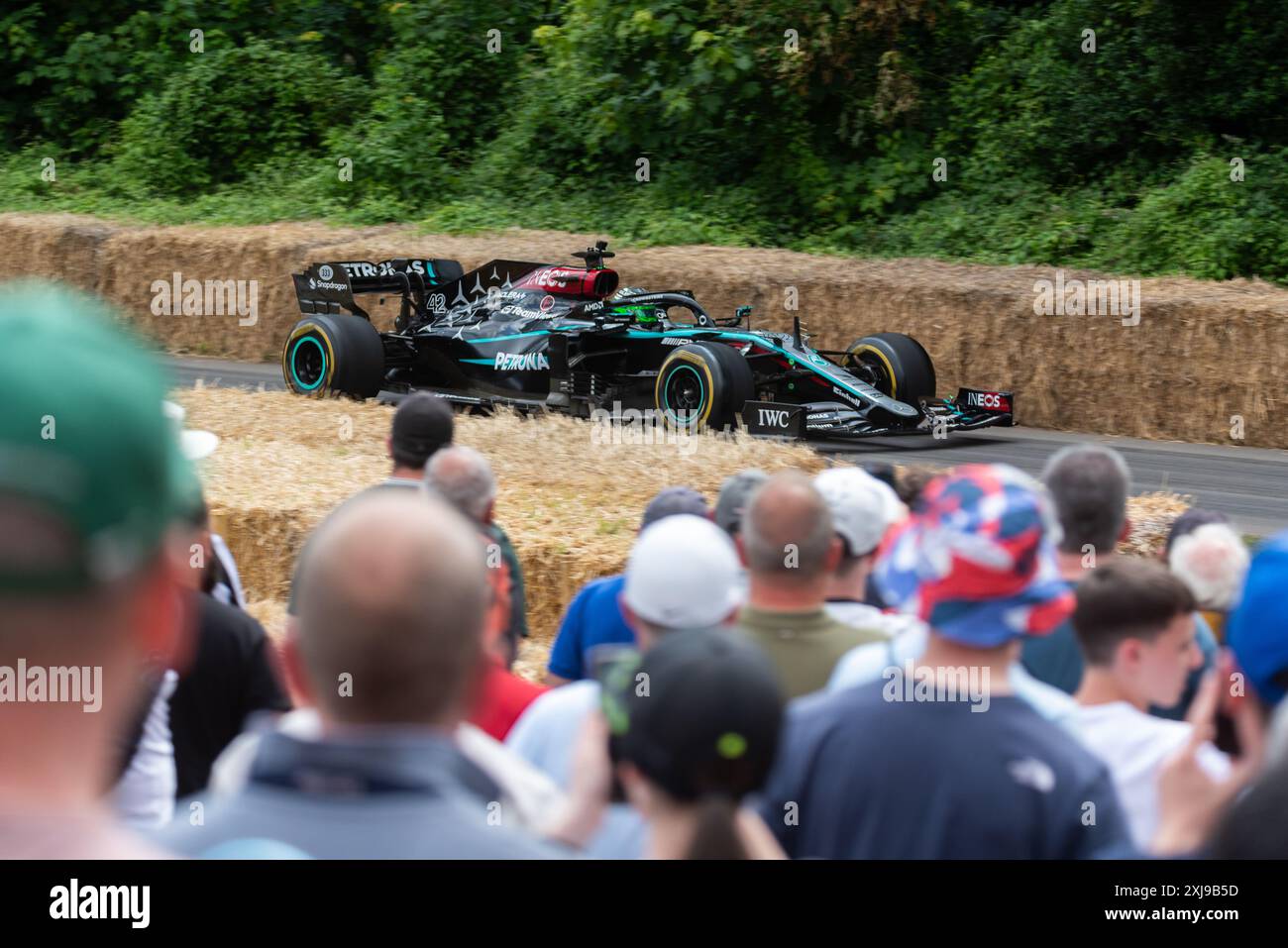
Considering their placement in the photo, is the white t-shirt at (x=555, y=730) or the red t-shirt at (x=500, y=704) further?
the red t-shirt at (x=500, y=704)

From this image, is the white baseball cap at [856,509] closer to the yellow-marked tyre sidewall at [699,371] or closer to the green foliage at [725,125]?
the yellow-marked tyre sidewall at [699,371]

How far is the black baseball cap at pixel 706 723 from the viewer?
2248mm

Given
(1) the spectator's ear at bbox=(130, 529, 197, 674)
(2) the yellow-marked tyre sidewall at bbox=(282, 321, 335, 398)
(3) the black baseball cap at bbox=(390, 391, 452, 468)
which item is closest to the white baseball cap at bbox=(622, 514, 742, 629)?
(1) the spectator's ear at bbox=(130, 529, 197, 674)

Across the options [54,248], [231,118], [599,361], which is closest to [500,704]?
[599,361]

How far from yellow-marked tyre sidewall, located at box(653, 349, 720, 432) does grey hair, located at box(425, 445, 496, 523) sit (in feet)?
24.4

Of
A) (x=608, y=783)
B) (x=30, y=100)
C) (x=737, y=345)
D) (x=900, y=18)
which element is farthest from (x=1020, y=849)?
(x=30, y=100)

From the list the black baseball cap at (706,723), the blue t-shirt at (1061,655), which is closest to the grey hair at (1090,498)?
the blue t-shirt at (1061,655)

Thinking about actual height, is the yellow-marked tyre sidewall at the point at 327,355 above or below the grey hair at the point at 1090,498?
above

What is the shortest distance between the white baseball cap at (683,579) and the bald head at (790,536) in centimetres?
30

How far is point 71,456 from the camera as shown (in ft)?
4.72

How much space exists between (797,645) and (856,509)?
2.55 feet

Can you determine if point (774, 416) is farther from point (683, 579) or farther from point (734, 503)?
point (683, 579)

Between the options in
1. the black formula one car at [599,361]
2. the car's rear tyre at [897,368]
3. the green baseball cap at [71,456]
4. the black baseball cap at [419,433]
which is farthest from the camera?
the car's rear tyre at [897,368]

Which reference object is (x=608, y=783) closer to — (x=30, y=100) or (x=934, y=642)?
(x=934, y=642)
